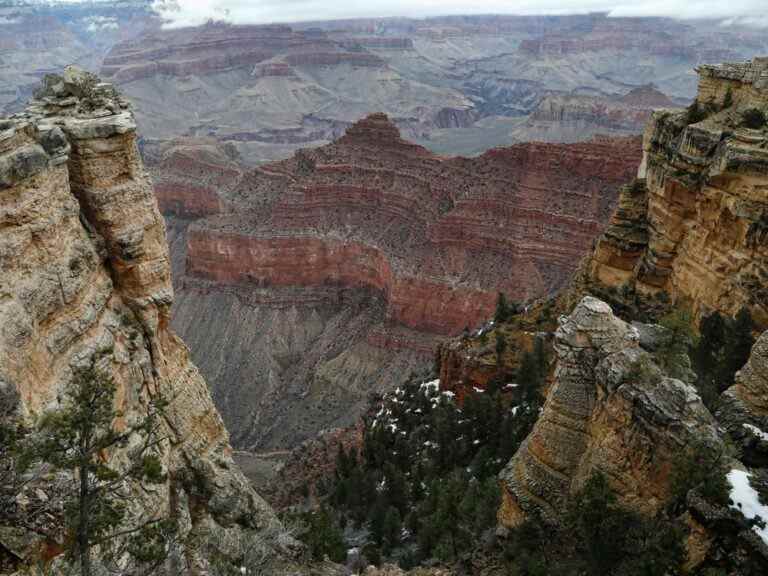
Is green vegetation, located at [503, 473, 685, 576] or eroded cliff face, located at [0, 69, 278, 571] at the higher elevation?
eroded cliff face, located at [0, 69, 278, 571]

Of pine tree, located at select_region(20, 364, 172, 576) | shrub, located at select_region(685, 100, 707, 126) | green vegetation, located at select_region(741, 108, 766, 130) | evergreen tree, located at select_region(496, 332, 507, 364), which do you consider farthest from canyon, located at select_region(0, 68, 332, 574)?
shrub, located at select_region(685, 100, 707, 126)

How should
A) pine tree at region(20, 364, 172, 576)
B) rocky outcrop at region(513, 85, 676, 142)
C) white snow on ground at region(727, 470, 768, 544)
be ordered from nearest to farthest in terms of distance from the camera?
pine tree at region(20, 364, 172, 576) → white snow on ground at region(727, 470, 768, 544) → rocky outcrop at region(513, 85, 676, 142)

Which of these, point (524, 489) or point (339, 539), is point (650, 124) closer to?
point (524, 489)

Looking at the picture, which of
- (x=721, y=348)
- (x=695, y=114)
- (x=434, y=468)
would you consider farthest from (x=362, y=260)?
(x=721, y=348)

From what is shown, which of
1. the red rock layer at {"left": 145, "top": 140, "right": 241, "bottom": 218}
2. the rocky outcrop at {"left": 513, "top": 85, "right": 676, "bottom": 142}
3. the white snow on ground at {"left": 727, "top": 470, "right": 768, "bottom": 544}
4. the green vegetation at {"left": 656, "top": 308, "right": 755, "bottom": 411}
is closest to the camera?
the white snow on ground at {"left": 727, "top": 470, "right": 768, "bottom": 544}

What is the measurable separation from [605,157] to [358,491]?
1757 inches

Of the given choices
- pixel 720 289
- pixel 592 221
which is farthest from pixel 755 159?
pixel 592 221

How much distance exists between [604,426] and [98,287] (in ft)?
50.5

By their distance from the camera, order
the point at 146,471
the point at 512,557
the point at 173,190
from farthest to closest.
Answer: the point at 173,190 → the point at 512,557 → the point at 146,471

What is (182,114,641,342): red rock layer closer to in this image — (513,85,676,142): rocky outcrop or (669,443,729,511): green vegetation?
(669,443,729,511): green vegetation

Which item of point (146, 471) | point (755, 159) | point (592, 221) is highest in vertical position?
point (755, 159)

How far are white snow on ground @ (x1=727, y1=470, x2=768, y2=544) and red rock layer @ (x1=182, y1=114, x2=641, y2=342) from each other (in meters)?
46.9

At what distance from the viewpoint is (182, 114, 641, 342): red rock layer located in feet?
205

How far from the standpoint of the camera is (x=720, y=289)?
27094 mm
